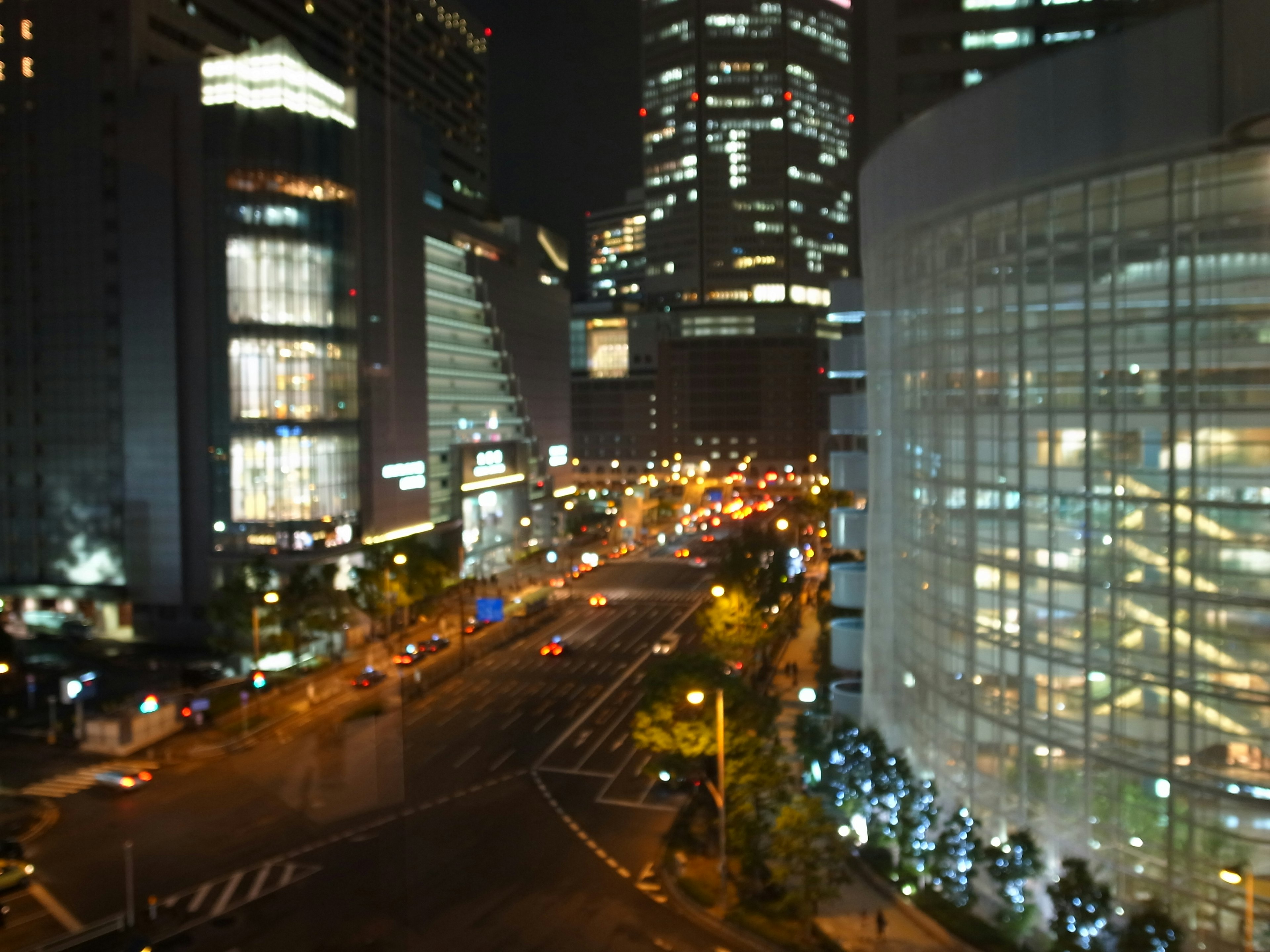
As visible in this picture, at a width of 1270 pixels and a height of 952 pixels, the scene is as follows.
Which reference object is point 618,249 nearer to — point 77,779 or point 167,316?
point 167,316

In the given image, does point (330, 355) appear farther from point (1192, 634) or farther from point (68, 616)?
point (1192, 634)

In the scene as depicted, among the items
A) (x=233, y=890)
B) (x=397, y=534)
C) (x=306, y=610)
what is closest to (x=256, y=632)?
(x=306, y=610)

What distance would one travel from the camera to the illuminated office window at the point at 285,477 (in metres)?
25.1

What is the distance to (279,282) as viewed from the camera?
2534 centimetres

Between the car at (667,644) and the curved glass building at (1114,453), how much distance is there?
43.1 feet

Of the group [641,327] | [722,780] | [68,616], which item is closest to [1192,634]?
[722,780]

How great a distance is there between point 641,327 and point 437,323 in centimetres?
4122

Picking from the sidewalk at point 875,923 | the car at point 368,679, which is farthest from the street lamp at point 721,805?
the car at point 368,679

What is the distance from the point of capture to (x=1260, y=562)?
7832 mm

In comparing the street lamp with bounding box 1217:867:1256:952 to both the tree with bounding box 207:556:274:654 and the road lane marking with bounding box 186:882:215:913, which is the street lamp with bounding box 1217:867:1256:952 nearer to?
the road lane marking with bounding box 186:882:215:913

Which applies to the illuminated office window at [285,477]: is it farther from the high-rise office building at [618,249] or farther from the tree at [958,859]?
the high-rise office building at [618,249]

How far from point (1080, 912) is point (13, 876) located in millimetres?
10405

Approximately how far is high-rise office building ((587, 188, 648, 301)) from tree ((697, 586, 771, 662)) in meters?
83.4

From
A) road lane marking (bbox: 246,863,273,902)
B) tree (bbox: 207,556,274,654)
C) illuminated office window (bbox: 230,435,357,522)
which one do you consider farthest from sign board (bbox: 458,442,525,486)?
road lane marking (bbox: 246,863,273,902)
